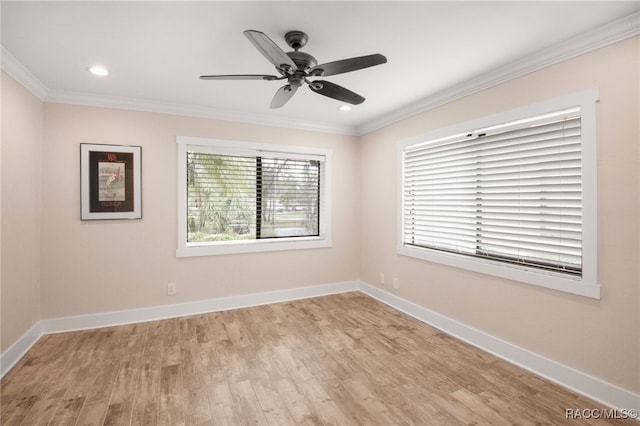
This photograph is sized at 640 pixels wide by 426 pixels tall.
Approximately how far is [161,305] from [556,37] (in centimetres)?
448

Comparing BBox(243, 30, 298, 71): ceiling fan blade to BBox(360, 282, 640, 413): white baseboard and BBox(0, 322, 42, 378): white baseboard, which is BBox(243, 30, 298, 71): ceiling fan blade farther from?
BBox(0, 322, 42, 378): white baseboard

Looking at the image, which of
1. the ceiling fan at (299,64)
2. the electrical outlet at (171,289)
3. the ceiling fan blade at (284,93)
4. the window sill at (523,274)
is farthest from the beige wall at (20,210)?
the window sill at (523,274)

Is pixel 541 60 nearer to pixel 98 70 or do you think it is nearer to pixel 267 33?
pixel 267 33

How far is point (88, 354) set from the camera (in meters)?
2.73

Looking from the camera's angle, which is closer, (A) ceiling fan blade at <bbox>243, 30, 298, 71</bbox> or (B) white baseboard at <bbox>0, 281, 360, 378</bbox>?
(A) ceiling fan blade at <bbox>243, 30, 298, 71</bbox>

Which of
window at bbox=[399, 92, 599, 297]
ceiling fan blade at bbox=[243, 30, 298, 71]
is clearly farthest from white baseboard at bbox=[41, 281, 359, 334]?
→ ceiling fan blade at bbox=[243, 30, 298, 71]

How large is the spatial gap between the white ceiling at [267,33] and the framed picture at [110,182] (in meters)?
0.56

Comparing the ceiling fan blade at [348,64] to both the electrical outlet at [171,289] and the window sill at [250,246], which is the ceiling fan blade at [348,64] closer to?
the window sill at [250,246]

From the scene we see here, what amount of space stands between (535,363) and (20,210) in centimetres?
458

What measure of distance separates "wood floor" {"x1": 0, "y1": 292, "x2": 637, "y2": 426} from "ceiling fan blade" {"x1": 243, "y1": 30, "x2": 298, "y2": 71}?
2.24 metres

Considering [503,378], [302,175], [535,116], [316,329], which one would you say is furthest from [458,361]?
[302,175]

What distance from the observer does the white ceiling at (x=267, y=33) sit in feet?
6.01

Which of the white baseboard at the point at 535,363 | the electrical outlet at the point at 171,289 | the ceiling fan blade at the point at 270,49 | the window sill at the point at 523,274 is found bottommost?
the white baseboard at the point at 535,363

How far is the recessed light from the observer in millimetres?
2582
